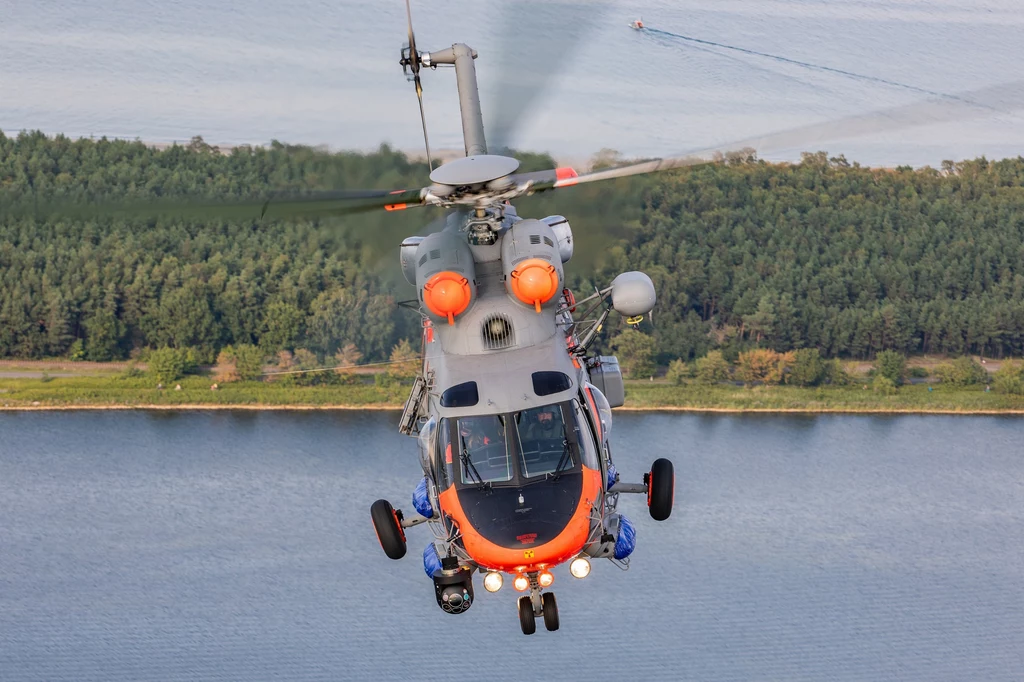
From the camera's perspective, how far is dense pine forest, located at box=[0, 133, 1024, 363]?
49.8 m

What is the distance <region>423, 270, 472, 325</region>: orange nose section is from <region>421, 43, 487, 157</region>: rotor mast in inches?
165

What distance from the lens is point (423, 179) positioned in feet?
99.1

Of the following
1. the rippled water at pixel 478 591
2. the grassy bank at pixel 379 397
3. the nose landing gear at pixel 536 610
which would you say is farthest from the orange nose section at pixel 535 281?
the grassy bank at pixel 379 397

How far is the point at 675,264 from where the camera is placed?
52.2 metres

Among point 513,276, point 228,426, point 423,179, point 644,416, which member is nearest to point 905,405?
point 644,416

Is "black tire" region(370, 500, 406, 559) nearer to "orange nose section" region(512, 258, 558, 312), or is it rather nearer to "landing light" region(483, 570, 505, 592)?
"landing light" region(483, 570, 505, 592)

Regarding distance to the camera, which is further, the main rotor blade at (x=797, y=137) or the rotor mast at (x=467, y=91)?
the rotor mast at (x=467, y=91)

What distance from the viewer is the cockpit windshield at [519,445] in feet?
55.7

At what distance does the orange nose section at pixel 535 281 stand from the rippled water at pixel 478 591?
16180mm

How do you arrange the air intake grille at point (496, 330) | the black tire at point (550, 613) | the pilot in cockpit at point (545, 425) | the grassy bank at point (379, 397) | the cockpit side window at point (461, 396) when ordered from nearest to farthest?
the black tire at point (550, 613)
the pilot in cockpit at point (545, 425)
the cockpit side window at point (461, 396)
the air intake grille at point (496, 330)
the grassy bank at point (379, 397)

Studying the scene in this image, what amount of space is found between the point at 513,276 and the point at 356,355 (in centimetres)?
2774

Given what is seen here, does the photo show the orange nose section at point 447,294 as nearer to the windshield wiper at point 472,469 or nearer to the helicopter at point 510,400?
the helicopter at point 510,400

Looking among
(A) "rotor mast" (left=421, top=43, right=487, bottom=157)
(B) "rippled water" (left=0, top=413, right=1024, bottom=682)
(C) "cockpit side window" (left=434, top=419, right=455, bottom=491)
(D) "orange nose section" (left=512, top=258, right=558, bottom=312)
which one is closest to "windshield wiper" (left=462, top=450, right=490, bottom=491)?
(C) "cockpit side window" (left=434, top=419, right=455, bottom=491)

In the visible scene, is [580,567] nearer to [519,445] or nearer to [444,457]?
[519,445]
